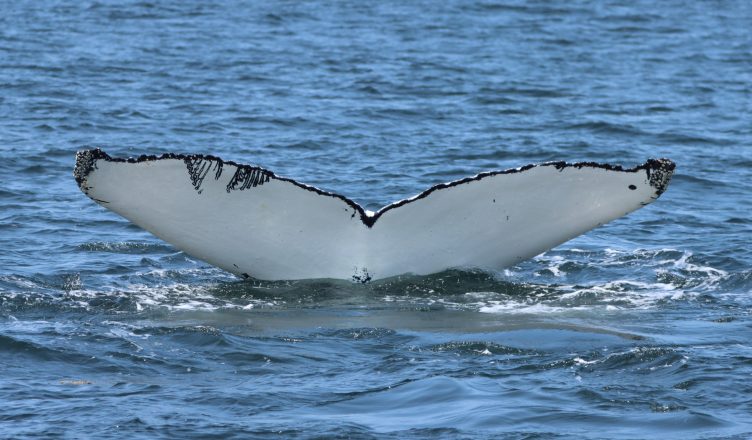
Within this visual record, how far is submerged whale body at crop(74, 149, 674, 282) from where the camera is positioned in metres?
9.18

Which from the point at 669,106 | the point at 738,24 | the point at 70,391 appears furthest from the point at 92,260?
the point at 738,24

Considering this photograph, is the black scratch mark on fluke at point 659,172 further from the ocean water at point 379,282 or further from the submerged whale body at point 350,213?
the ocean water at point 379,282

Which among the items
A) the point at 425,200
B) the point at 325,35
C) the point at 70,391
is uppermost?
the point at 325,35

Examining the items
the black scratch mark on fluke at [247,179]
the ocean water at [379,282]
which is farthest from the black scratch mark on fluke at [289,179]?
the ocean water at [379,282]

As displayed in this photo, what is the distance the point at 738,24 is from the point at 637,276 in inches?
861

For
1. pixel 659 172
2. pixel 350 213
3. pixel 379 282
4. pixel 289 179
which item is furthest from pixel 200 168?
pixel 659 172

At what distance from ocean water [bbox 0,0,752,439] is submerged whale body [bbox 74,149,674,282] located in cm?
22

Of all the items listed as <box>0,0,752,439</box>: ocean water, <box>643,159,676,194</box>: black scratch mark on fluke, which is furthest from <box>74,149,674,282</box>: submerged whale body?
<box>0,0,752,439</box>: ocean water

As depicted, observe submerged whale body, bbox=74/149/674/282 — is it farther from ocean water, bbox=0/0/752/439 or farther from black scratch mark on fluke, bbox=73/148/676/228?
ocean water, bbox=0/0/752/439

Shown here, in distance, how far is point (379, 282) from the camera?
10039mm

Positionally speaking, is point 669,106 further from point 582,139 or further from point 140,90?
point 140,90

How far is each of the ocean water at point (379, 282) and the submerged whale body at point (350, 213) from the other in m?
0.22

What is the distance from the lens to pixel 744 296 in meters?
10.3

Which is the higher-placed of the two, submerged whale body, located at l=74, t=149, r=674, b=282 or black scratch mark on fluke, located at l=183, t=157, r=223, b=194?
black scratch mark on fluke, located at l=183, t=157, r=223, b=194
